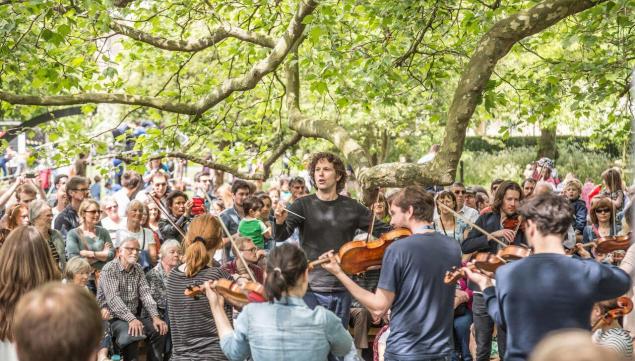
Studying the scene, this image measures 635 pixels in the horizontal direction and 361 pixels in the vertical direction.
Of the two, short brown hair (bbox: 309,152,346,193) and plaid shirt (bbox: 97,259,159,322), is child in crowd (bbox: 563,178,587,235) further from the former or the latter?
plaid shirt (bbox: 97,259,159,322)

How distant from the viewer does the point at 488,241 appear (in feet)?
25.9

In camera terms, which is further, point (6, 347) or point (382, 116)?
point (382, 116)

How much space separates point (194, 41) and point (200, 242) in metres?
4.84

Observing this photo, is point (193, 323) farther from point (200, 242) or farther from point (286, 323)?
point (286, 323)

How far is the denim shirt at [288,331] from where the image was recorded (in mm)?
4398

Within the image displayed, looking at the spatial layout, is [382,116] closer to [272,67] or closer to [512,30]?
[272,67]

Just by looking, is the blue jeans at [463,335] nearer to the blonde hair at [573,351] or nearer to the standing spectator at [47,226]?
the standing spectator at [47,226]

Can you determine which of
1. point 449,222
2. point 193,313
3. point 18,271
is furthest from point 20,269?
point 449,222

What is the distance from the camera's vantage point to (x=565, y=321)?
168 inches

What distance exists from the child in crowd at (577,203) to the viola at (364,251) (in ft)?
16.8

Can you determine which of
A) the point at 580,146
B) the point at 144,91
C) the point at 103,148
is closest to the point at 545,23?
the point at 103,148

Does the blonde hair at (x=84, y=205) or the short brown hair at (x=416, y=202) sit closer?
the short brown hair at (x=416, y=202)

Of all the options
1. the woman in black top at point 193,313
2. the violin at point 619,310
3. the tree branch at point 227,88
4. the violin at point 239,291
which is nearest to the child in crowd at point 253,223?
the tree branch at point 227,88

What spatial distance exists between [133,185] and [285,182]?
5.62m
